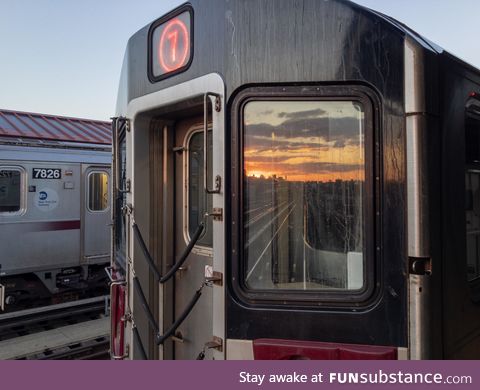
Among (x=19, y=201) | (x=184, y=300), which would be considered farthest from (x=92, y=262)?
(x=184, y=300)

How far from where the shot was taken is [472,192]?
87.4 inches

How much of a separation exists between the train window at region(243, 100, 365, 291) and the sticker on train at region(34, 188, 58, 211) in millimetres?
6538

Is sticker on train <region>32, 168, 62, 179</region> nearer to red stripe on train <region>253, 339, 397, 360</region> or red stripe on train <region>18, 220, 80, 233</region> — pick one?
red stripe on train <region>18, 220, 80, 233</region>

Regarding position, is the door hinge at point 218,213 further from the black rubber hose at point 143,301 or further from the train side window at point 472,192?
the train side window at point 472,192

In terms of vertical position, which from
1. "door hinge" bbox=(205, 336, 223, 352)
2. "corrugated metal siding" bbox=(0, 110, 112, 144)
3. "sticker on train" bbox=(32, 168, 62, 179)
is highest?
"corrugated metal siding" bbox=(0, 110, 112, 144)

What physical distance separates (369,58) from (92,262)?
292 inches

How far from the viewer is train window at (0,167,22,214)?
7.07 meters

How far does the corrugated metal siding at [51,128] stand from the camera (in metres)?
7.62

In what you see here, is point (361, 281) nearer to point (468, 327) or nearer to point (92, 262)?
point (468, 327)

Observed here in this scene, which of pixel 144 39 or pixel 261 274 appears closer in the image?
pixel 261 274

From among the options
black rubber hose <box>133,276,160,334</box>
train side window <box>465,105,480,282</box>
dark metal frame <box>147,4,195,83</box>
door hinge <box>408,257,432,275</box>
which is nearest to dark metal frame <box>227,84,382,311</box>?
door hinge <box>408,257,432,275</box>

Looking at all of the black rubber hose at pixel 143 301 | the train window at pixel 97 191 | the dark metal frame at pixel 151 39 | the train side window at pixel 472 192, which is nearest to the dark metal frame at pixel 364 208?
the dark metal frame at pixel 151 39

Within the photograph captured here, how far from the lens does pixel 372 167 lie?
1.73 metres

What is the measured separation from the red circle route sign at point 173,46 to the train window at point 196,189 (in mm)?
501
